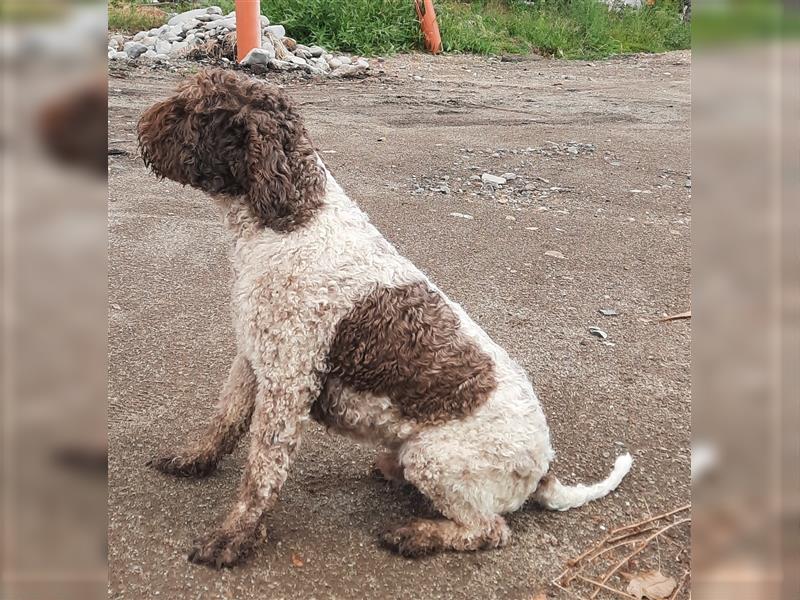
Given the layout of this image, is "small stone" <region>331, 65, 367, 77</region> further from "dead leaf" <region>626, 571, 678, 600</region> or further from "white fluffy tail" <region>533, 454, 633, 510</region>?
"dead leaf" <region>626, 571, 678, 600</region>

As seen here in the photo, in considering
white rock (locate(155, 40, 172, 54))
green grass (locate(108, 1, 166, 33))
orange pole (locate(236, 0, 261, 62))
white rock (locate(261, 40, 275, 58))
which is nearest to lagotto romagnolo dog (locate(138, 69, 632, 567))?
orange pole (locate(236, 0, 261, 62))

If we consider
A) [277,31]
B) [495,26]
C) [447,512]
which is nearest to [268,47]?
[277,31]

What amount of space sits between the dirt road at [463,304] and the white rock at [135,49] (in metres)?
1.51

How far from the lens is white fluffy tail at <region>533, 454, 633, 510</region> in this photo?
2955mm

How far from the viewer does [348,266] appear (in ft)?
8.61

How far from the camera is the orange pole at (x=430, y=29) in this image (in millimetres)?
15070

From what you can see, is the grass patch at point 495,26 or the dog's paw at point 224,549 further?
the grass patch at point 495,26

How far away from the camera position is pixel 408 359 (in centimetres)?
264
